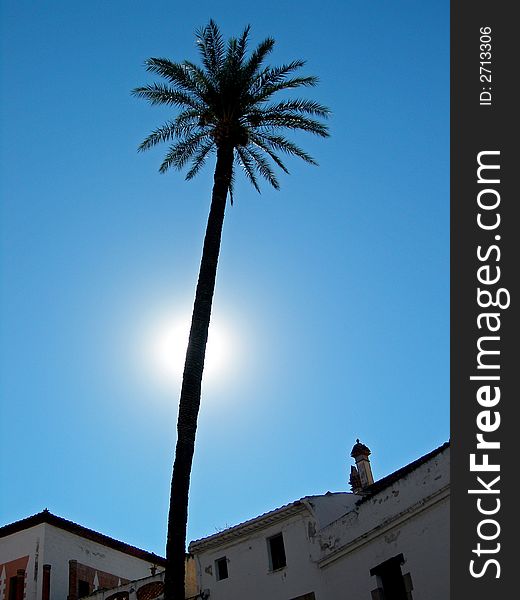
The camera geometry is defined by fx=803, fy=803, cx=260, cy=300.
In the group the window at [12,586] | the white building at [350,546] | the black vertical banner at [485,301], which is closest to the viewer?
the black vertical banner at [485,301]

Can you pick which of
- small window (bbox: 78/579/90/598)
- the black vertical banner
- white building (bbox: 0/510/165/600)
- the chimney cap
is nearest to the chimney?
the chimney cap

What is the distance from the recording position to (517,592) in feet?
32.9

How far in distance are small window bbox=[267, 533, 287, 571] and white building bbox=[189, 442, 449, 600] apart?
37mm

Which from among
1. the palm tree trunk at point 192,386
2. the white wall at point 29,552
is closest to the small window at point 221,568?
the white wall at point 29,552

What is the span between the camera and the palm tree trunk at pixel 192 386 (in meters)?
18.6

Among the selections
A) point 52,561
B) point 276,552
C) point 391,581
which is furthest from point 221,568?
point 52,561

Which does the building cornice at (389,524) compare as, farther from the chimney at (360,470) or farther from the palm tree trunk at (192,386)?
the palm tree trunk at (192,386)

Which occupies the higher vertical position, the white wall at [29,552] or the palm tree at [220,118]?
the palm tree at [220,118]

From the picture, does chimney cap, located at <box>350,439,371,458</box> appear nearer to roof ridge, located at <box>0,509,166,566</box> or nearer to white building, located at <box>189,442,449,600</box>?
white building, located at <box>189,442,449,600</box>

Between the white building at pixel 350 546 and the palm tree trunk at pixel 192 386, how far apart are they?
27.9 ft

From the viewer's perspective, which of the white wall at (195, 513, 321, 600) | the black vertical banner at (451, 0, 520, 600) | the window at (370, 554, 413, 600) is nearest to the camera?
the black vertical banner at (451, 0, 520, 600)

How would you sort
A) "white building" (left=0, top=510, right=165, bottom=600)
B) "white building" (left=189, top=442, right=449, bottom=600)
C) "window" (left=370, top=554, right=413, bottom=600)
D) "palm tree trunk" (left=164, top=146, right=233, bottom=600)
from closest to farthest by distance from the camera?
1. "palm tree trunk" (left=164, top=146, right=233, bottom=600)
2. "white building" (left=189, top=442, right=449, bottom=600)
3. "window" (left=370, top=554, right=413, bottom=600)
4. "white building" (left=0, top=510, right=165, bottom=600)

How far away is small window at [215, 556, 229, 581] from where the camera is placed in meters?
31.4

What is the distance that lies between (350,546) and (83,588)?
15704mm
